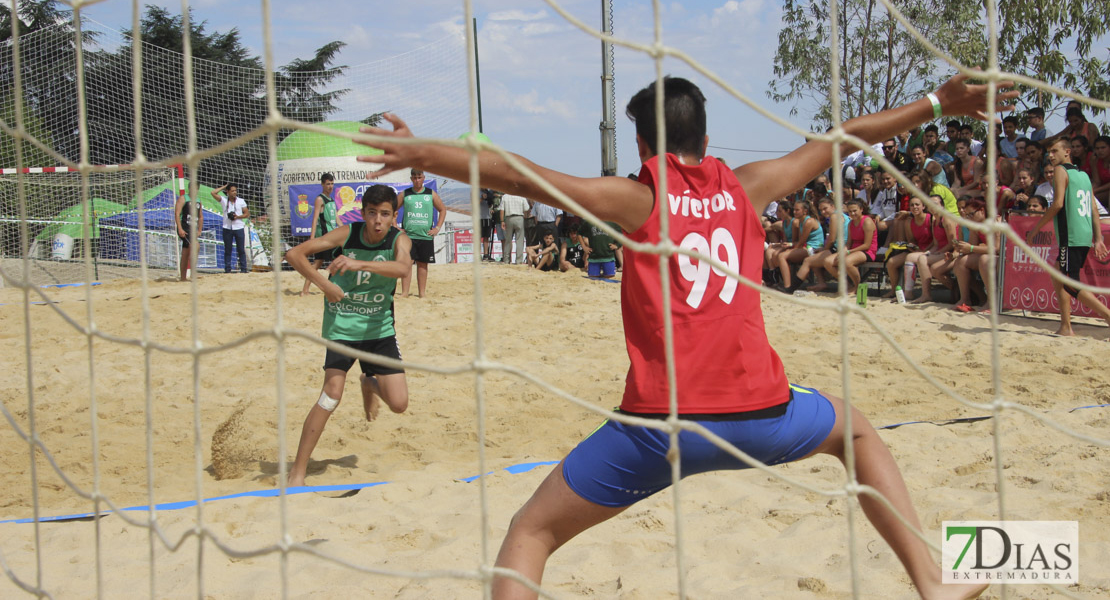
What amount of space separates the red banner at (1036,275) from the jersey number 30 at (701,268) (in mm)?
6334

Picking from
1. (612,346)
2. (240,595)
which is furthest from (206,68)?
(240,595)

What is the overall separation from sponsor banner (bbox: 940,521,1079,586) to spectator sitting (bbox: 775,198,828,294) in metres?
7.66

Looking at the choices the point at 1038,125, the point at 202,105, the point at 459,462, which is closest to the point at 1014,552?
the point at 459,462

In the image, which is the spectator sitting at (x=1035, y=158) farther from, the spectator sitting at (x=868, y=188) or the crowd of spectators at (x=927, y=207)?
the spectator sitting at (x=868, y=188)

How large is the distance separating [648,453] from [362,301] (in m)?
2.50

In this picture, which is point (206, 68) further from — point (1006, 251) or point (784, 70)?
point (1006, 251)

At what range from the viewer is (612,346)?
6934 millimetres

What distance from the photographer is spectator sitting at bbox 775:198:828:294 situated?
10308mm

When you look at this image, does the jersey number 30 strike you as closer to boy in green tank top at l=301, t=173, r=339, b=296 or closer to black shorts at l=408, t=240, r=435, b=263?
black shorts at l=408, t=240, r=435, b=263

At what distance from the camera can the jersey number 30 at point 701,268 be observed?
1.84m

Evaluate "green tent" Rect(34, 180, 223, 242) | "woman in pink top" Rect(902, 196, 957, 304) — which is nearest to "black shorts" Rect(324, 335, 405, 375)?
"woman in pink top" Rect(902, 196, 957, 304)

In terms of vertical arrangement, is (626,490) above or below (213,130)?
below

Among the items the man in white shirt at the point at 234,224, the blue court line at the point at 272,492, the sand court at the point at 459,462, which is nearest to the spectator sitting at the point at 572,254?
the man in white shirt at the point at 234,224

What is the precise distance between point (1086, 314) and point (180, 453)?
7.35 metres
